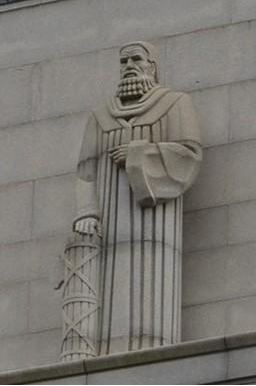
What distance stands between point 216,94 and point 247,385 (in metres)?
3.72

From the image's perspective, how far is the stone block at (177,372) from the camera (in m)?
25.9

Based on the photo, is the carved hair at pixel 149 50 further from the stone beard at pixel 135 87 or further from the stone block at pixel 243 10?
the stone block at pixel 243 10

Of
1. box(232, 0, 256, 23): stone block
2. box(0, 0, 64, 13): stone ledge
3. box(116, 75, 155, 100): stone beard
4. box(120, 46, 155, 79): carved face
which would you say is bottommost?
box(116, 75, 155, 100): stone beard

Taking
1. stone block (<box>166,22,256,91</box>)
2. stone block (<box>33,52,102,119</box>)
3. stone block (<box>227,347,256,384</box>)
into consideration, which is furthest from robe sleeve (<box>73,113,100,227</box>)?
stone block (<box>227,347,256,384</box>)

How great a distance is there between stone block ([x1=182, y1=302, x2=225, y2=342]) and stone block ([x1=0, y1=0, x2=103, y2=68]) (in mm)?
3050

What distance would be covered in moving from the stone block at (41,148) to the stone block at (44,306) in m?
1.12

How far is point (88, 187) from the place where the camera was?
28.0 m

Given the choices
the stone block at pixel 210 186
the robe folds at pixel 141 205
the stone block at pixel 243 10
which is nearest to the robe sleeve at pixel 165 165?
the robe folds at pixel 141 205

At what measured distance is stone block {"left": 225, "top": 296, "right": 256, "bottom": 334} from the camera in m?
27.4

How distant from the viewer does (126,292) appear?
2731 cm

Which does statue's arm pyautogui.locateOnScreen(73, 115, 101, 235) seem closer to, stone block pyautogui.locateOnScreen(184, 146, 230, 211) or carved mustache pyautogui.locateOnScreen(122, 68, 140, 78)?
carved mustache pyautogui.locateOnScreen(122, 68, 140, 78)

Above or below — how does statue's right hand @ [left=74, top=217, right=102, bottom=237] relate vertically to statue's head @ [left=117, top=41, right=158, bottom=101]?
below

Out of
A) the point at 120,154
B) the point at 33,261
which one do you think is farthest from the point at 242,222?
the point at 33,261

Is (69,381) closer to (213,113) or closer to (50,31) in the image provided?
(213,113)
